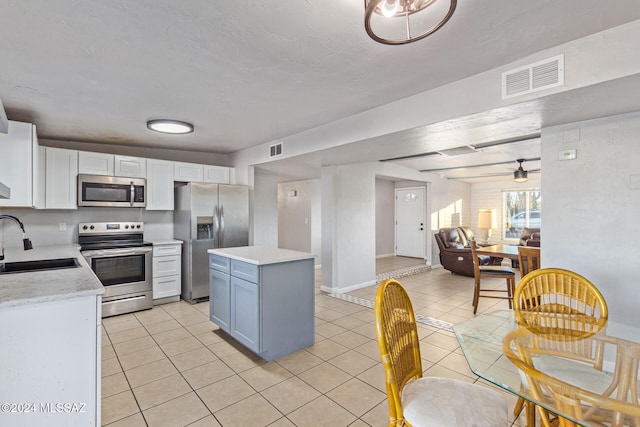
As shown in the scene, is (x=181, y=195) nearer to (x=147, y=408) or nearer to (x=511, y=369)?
(x=147, y=408)

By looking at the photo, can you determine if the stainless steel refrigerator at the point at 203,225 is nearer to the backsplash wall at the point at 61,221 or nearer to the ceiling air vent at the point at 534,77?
the backsplash wall at the point at 61,221

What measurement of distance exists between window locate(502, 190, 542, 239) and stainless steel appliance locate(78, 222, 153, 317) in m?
8.65

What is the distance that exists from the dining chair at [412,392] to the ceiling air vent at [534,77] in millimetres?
1587

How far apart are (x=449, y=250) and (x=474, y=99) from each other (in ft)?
15.3

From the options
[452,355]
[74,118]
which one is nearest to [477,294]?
[452,355]

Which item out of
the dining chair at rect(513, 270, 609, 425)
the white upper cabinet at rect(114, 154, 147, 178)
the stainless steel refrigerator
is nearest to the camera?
the dining chair at rect(513, 270, 609, 425)

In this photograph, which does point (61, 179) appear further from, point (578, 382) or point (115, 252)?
point (578, 382)

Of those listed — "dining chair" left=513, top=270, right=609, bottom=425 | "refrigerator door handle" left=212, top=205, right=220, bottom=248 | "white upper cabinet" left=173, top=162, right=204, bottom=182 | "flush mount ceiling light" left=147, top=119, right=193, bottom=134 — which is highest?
"flush mount ceiling light" left=147, top=119, right=193, bottom=134

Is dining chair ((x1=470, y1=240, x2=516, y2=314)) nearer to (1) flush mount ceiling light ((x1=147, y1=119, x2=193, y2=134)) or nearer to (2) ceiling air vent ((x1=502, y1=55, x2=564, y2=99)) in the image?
(2) ceiling air vent ((x1=502, y1=55, x2=564, y2=99))

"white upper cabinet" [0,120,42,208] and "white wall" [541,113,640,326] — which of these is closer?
"white wall" [541,113,640,326]

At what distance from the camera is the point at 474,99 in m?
2.28

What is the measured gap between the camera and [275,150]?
439cm

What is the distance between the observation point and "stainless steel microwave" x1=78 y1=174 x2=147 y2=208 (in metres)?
3.88

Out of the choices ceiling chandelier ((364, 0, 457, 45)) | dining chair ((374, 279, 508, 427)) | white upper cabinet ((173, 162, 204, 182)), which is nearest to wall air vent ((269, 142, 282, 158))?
white upper cabinet ((173, 162, 204, 182))
